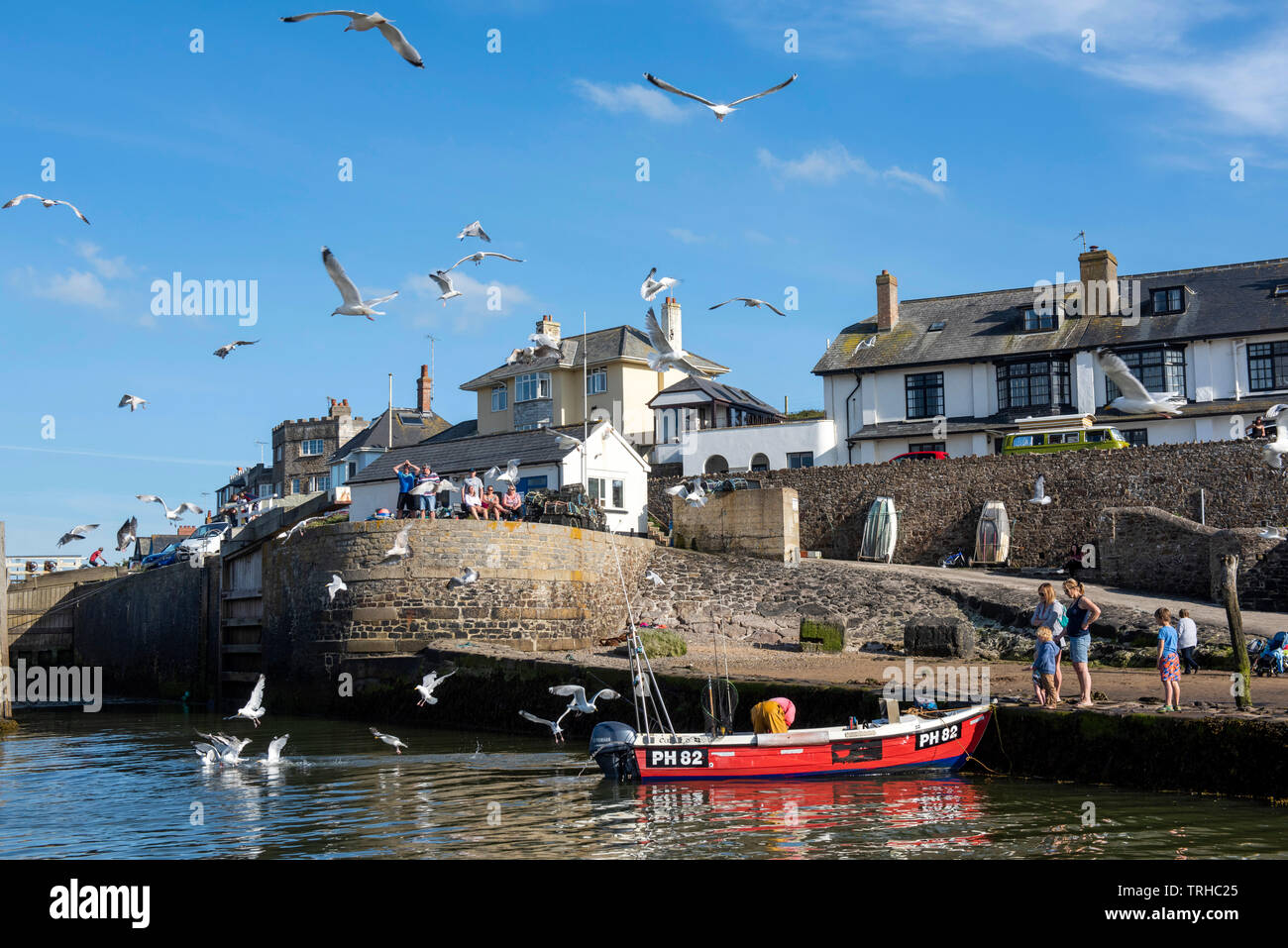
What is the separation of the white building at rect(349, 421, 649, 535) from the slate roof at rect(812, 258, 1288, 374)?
31.4 feet

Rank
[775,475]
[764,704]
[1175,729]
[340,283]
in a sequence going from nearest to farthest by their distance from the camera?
Answer: [1175,729], [764,704], [340,283], [775,475]

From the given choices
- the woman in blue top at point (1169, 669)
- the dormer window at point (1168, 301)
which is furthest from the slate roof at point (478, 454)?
the woman in blue top at point (1169, 669)

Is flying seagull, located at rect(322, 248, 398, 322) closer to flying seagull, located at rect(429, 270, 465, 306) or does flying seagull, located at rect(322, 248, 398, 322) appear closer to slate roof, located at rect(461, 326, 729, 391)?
flying seagull, located at rect(429, 270, 465, 306)

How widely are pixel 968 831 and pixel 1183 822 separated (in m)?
2.05

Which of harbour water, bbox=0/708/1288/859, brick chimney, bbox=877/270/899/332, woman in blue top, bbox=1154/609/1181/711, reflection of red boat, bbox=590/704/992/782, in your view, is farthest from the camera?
brick chimney, bbox=877/270/899/332

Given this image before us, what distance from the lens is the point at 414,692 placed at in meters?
23.3

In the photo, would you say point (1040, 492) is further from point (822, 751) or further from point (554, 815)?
point (554, 815)

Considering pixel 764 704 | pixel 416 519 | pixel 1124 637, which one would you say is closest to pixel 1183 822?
pixel 764 704

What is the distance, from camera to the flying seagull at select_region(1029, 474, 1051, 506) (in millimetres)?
32594

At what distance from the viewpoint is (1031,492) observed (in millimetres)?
33062

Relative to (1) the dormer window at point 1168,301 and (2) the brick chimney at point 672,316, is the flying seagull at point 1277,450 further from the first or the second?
(2) the brick chimney at point 672,316

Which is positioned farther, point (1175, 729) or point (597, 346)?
point (597, 346)

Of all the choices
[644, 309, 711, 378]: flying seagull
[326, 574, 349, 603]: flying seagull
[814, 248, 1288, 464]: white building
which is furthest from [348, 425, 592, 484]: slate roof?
[644, 309, 711, 378]: flying seagull
